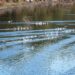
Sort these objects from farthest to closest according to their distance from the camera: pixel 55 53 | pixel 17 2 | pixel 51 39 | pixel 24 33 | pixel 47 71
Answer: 1. pixel 17 2
2. pixel 24 33
3. pixel 51 39
4. pixel 55 53
5. pixel 47 71

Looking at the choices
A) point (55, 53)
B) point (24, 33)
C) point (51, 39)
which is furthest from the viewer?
Answer: point (24, 33)

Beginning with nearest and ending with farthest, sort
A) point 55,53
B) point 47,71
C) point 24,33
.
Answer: point 47,71, point 55,53, point 24,33

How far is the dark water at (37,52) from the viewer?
62.5ft

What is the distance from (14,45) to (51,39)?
3624 mm

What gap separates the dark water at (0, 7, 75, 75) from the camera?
19.0 metres

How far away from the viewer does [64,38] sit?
94.4ft

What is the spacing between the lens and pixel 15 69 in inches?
755

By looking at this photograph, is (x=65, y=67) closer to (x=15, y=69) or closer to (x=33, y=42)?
(x=15, y=69)

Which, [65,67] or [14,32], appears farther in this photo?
[14,32]

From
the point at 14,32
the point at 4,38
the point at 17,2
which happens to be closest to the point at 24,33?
the point at 14,32

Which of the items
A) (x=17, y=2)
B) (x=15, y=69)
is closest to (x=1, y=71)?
(x=15, y=69)

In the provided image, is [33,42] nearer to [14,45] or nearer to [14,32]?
[14,45]

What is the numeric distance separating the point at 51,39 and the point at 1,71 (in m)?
10.0

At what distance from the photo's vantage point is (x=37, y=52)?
924 inches
